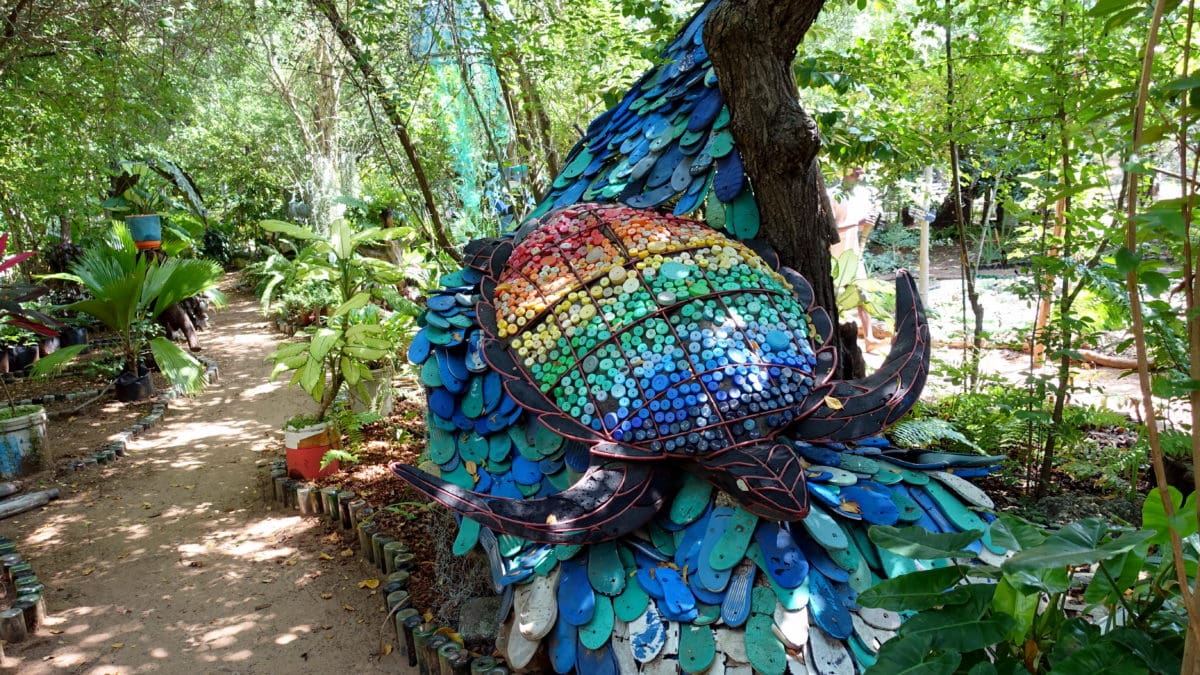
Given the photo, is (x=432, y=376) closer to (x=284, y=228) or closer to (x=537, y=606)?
(x=537, y=606)

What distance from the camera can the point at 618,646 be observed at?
7.75 ft

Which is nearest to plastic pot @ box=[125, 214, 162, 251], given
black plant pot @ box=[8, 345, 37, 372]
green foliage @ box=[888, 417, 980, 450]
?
black plant pot @ box=[8, 345, 37, 372]

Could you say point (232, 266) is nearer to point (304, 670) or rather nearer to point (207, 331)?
point (207, 331)

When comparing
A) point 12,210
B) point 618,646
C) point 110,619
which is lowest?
point 110,619

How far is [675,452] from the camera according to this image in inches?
95.8

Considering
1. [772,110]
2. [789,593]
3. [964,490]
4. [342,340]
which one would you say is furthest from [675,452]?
[342,340]

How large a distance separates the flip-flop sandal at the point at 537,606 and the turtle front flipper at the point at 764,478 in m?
0.65

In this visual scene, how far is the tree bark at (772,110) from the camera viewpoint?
2934 millimetres

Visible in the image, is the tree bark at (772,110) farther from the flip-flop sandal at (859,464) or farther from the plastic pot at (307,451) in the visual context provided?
the plastic pot at (307,451)

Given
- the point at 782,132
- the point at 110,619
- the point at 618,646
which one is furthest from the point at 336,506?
the point at 782,132

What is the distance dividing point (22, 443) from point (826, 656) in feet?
19.9

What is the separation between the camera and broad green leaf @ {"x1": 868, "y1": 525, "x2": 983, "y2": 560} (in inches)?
65.3

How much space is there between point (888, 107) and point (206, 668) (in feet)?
16.9

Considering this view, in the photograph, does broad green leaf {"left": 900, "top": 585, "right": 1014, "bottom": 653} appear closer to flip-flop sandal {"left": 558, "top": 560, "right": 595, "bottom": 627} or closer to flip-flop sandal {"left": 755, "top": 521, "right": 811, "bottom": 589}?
flip-flop sandal {"left": 755, "top": 521, "right": 811, "bottom": 589}
